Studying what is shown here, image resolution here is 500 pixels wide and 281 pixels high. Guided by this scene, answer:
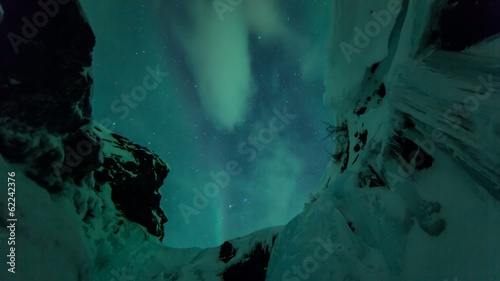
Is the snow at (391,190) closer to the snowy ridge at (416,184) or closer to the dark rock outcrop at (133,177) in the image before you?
the snowy ridge at (416,184)

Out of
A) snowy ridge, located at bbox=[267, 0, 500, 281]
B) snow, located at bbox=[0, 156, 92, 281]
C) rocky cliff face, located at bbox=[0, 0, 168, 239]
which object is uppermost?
rocky cliff face, located at bbox=[0, 0, 168, 239]

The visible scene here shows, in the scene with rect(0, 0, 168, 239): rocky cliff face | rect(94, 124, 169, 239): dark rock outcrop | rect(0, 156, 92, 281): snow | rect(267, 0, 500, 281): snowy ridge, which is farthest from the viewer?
rect(94, 124, 169, 239): dark rock outcrop

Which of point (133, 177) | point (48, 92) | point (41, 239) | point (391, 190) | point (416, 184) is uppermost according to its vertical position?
point (133, 177)

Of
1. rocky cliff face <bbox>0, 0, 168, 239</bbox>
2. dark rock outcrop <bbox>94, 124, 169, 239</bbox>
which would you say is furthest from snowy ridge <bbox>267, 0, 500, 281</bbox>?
dark rock outcrop <bbox>94, 124, 169, 239</bbox>

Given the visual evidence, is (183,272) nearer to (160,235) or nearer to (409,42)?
(160,235)

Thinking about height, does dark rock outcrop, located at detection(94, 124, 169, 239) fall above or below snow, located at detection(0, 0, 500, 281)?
above

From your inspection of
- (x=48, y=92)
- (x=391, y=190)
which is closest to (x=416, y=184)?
(x=391, y=190)

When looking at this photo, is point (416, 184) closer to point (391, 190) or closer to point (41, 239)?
point (391, 190)

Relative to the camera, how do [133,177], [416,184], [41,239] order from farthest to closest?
[133,177]
[41,239]
[416,184]

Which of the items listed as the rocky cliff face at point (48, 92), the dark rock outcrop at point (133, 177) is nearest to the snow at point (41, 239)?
the rocky cliff face at point (48, 92)

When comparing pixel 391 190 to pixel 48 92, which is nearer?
pixel 391 190

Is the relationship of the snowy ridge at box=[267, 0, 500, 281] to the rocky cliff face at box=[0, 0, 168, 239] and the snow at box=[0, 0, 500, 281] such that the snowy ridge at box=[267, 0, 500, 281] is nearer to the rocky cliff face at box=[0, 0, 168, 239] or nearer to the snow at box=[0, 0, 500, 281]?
the snow at box=[0, 0, 500, 281]

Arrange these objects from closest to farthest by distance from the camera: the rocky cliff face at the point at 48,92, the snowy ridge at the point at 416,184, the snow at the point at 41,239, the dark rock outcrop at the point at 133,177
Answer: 1. the snowy ridge at the point at 416,184
2. the snow at the point at 41,239
3. the rocky cliff face at the point at 48,92
4. the dark rock outcrop at the point at 133,177

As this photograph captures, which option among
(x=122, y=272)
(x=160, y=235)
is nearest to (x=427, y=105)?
(x=122, y=272)
